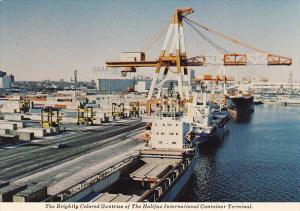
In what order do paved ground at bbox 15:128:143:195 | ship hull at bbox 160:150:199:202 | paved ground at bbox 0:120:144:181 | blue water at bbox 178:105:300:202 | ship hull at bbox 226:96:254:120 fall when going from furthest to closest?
ship hull at bbox 226:96:254:120, paved ground at bbox 0:120:144:181, blue water at bbox 178:105:300:202, paved ground at bbox 15:128:143:195, ship hull at bbox 160:150:199:202

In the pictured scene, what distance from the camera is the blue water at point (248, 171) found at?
32.0 meters

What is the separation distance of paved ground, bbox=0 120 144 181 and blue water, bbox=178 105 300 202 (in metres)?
12.1

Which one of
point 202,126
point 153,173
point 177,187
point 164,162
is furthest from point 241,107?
point 177,187

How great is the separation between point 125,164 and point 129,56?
2508 centimetres

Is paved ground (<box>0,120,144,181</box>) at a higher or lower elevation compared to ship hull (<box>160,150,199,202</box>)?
higher

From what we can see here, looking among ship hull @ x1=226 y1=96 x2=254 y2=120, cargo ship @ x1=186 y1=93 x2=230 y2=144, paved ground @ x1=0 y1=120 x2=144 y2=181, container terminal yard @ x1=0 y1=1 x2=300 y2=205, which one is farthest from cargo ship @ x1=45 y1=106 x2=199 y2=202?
ship hull @ x1=226 y1=96 x2=254 y2=120

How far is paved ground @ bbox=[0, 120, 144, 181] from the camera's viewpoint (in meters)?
32.6

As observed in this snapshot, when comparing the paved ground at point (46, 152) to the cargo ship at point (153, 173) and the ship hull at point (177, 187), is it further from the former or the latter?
the ship hull at point (177, 187)

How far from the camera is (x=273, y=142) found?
6031 cm

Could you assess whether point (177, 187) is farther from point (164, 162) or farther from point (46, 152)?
point (46, 152)

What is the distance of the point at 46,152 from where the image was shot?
4109 cm

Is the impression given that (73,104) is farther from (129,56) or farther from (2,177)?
(2,177)

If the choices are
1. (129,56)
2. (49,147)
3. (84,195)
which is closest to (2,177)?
(84,195)

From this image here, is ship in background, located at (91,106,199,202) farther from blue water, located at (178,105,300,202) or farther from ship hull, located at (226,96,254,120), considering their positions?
ship hull, located at (226,96,254,120)
